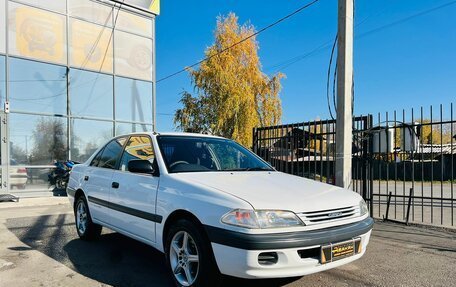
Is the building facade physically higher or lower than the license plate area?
higher

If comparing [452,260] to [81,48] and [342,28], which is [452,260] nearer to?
[342,28]

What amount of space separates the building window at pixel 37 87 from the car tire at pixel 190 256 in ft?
32.8

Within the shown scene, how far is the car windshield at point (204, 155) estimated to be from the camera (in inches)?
175

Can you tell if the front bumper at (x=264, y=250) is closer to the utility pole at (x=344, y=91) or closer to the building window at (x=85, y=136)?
the utility pole at (x=344, y=91)

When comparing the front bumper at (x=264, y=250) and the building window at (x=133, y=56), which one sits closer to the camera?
the front bumper at (x=264, y=250)

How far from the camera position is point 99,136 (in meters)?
13.8

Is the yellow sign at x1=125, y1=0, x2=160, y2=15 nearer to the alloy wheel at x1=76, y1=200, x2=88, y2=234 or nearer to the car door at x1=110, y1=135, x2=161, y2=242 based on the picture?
the alloy wheel at x1=76, y1=200, x2=88, y2=234

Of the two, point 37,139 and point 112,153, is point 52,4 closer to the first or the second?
point 37,139

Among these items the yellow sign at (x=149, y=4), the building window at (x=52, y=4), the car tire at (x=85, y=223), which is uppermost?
the yellow sign at (x=149, y=4)

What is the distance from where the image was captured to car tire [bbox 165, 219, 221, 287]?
11.3 feet

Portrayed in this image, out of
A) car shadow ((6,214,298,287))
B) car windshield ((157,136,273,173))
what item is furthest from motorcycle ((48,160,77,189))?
car windshield ((157,136,273,173))

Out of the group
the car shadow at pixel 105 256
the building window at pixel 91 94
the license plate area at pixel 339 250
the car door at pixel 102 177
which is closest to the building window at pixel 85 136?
the building window at pixel 91 94

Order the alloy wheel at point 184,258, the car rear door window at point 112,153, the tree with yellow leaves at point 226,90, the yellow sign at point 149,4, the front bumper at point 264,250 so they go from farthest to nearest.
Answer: the tree with yellow leaves at point 226,90 → the yellow sign at point 149,4 → the car rear door window at point 112,153 → the alloy wheel at point 184,258 → the front bumper at point 264,250

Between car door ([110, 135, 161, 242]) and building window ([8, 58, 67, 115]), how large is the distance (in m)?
8.36
